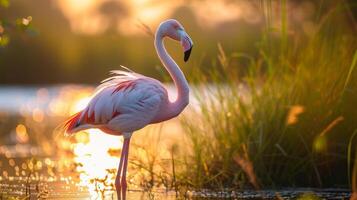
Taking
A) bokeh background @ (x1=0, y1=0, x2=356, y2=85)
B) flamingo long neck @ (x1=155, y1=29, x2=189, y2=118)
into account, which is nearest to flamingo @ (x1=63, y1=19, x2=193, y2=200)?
flamingo long neck @ (x1=155, y1=29, x2=189, y2=118)

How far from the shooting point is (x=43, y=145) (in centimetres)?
1145

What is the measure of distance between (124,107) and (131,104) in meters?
0.07

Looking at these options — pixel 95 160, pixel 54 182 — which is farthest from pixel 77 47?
pixel 54 182

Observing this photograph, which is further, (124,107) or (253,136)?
(253,136)

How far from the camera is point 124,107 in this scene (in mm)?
6777

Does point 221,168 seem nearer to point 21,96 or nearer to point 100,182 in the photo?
point 100,182

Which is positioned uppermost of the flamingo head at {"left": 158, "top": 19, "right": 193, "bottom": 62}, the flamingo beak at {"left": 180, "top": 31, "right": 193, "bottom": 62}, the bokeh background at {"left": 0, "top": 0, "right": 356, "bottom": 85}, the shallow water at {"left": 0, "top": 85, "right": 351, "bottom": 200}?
the bokeh background at {"left": 0, "top": 0, "right": 356, "bottom": 85}

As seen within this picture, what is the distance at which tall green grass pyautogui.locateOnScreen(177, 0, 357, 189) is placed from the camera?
7559mm

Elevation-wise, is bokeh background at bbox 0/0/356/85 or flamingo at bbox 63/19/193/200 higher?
bokeh background at bbox 0/0/356/85

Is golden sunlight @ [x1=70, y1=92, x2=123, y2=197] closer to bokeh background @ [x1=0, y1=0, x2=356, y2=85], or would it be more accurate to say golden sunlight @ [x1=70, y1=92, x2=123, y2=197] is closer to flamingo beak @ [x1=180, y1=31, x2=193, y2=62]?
flamingo beak @ [x1=180, y1=31, x2=193, y2=62]

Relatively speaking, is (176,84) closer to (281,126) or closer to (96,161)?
(281,126)

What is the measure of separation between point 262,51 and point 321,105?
0.82 m

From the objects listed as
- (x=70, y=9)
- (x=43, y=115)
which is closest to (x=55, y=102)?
(x=43, y=115)

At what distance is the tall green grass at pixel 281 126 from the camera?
24.8ft
